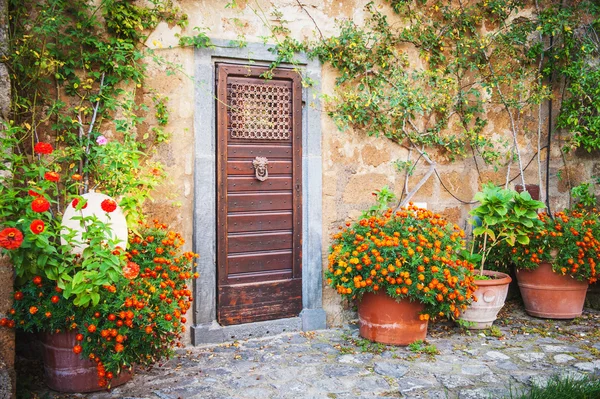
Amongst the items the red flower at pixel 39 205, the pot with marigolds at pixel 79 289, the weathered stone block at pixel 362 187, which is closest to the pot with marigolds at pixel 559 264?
the weathered stone block at pixel 362 187

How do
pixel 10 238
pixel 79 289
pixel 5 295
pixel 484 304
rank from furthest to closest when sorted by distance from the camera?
pixel 484 304 < pixel 5 295 < pixel 79 289 < pixel 10 238

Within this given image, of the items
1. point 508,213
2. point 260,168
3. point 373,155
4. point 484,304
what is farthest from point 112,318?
point 508,213

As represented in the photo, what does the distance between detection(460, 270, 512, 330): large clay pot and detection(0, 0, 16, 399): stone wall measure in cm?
357

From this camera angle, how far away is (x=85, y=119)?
4176mm

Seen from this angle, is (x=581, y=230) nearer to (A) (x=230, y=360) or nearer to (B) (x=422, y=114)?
(B) (x=422, y=114)

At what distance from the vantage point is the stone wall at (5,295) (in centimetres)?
318

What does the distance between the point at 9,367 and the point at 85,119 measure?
1849mm

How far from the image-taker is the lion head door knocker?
4.79m

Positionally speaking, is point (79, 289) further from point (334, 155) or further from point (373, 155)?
point (373, 155)

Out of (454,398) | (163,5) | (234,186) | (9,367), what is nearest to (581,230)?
(454,398)

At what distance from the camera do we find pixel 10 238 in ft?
9.71

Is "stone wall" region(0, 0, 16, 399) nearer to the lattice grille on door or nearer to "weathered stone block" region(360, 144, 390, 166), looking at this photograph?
the lattice grille on door

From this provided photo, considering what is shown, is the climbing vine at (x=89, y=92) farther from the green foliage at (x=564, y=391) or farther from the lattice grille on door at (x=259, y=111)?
the green foliage at (x=564, y=391)

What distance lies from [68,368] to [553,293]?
4.26 m
